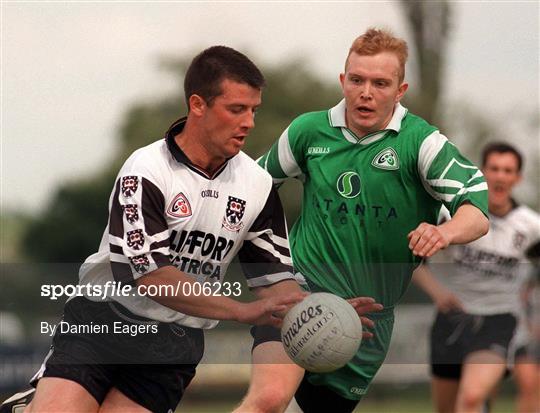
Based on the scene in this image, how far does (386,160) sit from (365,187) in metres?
0.20

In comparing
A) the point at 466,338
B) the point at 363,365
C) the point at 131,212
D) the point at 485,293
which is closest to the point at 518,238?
the point at 485,293

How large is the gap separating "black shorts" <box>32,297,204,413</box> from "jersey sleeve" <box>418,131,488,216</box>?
→ 1.55m

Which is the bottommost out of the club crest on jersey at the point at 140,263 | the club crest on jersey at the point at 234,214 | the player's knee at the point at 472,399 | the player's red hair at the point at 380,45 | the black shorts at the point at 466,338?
the player's knee at the point at 472,399

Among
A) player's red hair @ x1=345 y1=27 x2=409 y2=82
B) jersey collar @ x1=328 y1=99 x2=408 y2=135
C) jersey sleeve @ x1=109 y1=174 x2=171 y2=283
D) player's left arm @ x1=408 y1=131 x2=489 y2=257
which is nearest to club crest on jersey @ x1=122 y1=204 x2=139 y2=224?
jersey sleeve @ x1=109 y1=174 x2=171 y2=283

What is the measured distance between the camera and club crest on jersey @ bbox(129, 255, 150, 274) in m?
5.77

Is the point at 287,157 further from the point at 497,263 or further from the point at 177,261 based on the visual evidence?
the point at 497,263

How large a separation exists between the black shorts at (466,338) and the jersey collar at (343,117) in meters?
4.06

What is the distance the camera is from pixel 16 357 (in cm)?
1241

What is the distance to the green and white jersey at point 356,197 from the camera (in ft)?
22.2

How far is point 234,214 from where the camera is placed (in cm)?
615

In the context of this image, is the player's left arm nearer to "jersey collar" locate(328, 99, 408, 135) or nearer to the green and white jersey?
the green and white jersey

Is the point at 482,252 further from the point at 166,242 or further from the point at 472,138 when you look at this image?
the point at 472,138

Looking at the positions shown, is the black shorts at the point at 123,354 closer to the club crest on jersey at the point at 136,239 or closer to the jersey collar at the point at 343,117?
the club crest on jersey at the point at 136,239

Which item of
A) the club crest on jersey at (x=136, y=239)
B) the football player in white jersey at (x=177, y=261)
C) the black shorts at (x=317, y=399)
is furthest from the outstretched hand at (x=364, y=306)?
the club crest on jersey at (x=136, y=239)
